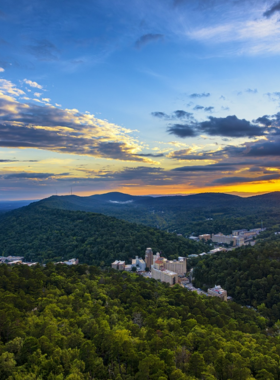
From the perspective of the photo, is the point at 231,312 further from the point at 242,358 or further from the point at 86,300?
the point at 86,300

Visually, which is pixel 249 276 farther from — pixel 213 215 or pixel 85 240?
pixel 213 215

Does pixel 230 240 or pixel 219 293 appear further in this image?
pixel 230 240

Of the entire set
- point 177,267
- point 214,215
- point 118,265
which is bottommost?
point 177,267

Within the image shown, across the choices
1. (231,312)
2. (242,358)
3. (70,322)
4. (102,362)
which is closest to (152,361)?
(102,362)

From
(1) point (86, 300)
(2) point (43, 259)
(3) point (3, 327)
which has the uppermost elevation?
(3) point (3, 327)

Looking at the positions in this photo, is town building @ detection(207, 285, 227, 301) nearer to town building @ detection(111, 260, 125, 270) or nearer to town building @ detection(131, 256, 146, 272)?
town building @ detection(131, 256, 146, 272)

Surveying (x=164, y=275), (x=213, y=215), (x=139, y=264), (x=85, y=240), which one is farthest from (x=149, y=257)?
(x=213, y=215)
